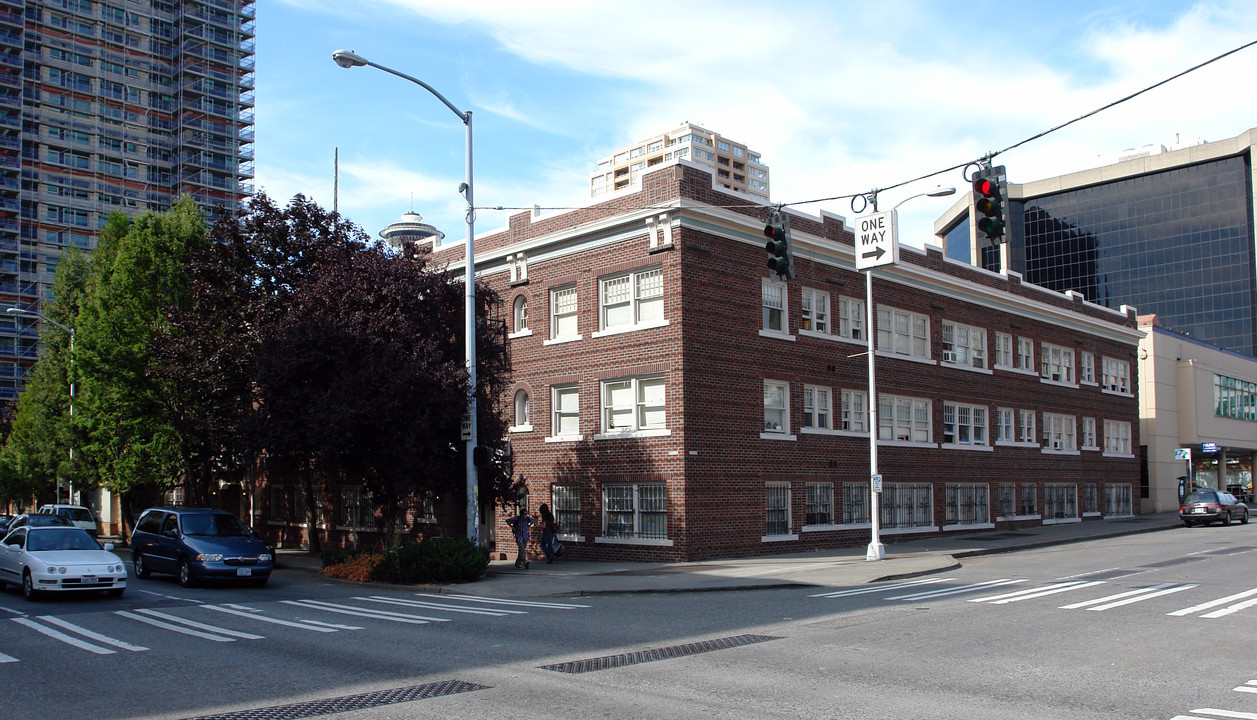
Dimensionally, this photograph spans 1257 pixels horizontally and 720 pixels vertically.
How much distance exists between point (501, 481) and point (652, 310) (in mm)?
6004

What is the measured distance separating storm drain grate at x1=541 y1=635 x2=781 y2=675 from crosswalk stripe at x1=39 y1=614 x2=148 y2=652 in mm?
5632

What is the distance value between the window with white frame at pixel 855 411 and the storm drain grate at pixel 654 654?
18637 mm

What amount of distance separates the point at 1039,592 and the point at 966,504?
18.8 metres

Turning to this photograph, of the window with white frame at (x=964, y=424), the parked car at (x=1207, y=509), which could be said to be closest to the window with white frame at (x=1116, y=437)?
the parked car at (x=1207, y=509)

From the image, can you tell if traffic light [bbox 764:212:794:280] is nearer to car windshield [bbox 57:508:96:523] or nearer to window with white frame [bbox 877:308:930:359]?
window with white frame [bbox 877:308:930:359]

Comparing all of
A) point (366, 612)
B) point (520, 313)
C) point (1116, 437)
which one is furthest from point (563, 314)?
point (1116, 437)

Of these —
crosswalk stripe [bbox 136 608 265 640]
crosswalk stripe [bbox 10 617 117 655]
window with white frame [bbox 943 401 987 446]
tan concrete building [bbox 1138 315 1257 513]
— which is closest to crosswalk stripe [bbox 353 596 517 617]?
crosswalk stripe [bbox 136 608 265 640]

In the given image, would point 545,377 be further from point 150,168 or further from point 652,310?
point 150,168

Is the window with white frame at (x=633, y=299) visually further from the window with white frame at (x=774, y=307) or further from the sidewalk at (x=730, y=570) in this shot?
the sidewalk at (x=730, y=570)

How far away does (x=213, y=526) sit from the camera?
21734 mm

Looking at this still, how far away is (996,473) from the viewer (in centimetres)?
3662

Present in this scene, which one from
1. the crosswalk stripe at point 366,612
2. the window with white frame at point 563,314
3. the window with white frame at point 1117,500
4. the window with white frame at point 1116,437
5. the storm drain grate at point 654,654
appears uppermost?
the window with white frame at point 563,314

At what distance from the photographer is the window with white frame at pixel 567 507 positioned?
89.2 ft

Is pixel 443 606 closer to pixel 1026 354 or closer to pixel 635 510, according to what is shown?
pixel 635 510
